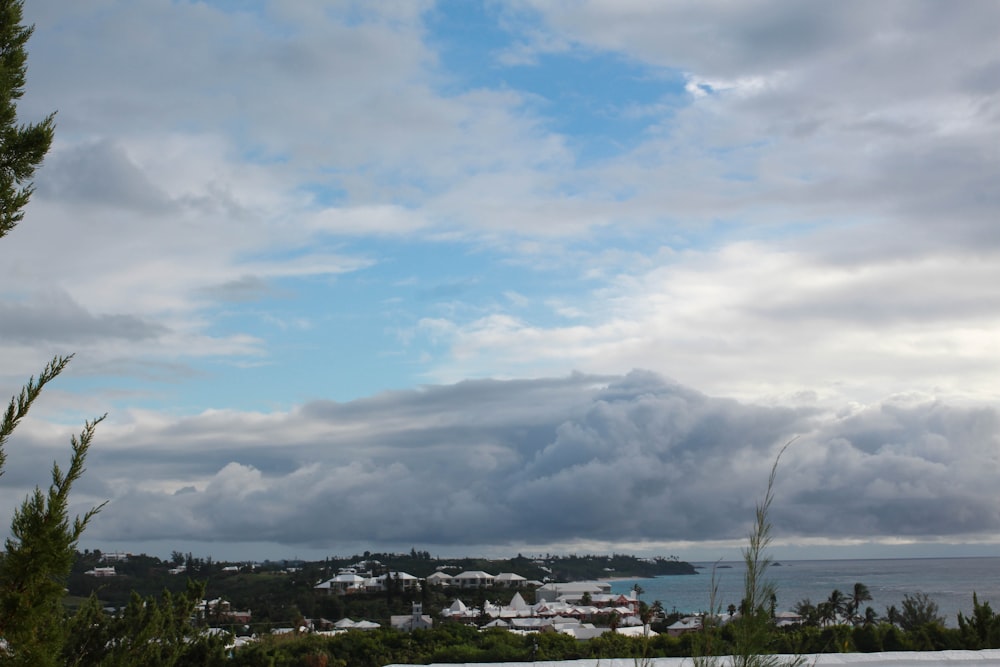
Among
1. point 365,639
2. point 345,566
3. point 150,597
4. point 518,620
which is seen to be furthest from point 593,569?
point 150,597

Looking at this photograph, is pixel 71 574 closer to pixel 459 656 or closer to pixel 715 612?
pixel 715 612

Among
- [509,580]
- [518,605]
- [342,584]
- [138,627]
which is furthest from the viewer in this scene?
[509,580]

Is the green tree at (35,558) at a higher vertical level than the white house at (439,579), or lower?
higher

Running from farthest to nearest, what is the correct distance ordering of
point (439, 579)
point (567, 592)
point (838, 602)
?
point (439, 579), point (567, 592), point (838, 602)

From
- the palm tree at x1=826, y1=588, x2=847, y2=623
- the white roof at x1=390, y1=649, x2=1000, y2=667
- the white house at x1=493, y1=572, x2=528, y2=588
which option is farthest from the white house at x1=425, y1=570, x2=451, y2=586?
the white roof at x1=390, y1=649, x2=1000, y2=667

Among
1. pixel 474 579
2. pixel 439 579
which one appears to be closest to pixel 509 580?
pixel 474 579

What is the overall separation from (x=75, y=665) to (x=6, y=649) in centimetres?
119

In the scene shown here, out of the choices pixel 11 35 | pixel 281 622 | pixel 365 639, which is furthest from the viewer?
pixel 281 622

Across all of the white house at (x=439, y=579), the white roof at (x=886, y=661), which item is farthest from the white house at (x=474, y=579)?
the white roof at (x=886, y=661)

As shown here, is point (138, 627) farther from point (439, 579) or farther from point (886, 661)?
point (439, 579)

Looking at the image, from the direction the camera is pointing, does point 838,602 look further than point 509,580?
No

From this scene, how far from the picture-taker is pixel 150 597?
20.6 feet

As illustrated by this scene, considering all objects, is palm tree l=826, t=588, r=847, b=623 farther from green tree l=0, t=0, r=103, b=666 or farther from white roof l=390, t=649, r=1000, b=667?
green tree l=0, t=0, r=103, b=666

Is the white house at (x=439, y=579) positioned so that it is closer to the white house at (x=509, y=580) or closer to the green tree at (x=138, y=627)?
the white house at (x=509, y=580)
